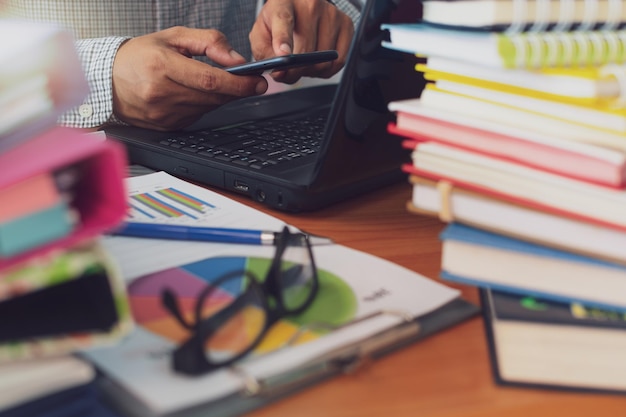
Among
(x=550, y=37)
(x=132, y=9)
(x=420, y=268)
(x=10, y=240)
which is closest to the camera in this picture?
(x=10, y=240)

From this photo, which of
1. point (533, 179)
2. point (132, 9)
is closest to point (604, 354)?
point (533, 179)

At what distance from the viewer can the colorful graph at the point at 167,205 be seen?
0.60 m

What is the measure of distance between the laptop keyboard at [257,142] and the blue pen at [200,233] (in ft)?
0.43

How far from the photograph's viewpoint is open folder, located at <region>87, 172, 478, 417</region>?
343 mm

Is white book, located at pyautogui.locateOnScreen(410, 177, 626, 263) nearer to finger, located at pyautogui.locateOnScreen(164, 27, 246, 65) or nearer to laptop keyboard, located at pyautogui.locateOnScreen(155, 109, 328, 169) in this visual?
laptop keyboard, located at pyautogui.locateOnScreen(155, 109, 328, 169)

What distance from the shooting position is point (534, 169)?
43cm

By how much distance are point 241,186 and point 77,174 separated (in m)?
0.32

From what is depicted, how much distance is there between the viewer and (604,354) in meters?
0.40

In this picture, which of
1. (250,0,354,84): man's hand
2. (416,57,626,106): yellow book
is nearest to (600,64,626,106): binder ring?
(416,57,626,106): yellow book

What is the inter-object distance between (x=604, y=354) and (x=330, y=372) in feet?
0.54

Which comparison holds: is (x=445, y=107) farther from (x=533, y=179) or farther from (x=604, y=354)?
(x=604, y=354)

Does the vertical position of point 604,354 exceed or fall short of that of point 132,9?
it falls short

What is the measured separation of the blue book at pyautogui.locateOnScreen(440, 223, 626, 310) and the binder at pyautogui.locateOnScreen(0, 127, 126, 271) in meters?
0.23

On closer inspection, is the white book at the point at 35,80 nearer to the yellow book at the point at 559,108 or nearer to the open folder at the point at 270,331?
the open folder at the point at 270,331
